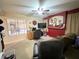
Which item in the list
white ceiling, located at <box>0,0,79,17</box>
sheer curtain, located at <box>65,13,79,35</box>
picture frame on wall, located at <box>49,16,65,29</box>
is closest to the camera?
white ceiling, located at <box>0,0,79,17</box>

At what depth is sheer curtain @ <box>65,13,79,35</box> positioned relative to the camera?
4.91 meters

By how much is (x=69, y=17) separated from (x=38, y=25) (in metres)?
1.98

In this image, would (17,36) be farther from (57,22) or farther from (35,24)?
(57,22)

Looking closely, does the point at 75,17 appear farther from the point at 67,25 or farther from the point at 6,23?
the point at 6,23

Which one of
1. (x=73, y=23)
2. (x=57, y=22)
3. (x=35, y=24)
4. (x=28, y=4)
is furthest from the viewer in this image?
(x=35, y=24)

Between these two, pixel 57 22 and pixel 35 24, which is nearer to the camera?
pixel 57 22

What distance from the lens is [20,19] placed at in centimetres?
527

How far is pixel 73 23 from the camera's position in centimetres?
504

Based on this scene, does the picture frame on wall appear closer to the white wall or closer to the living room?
the living room

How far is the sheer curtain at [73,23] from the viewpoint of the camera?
193 inches

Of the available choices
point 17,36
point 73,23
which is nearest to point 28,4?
point 17,36

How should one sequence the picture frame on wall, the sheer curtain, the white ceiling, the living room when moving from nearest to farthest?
the white ceiling, the living room, the sheer curtain, the picture frame on wall

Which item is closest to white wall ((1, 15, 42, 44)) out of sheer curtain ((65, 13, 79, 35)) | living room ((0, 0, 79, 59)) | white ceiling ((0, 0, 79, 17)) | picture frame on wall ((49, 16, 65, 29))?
living room ((0, 0, 79, 59))

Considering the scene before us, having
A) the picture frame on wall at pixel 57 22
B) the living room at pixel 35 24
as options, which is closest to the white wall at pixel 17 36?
the living room at pixel 35 24
